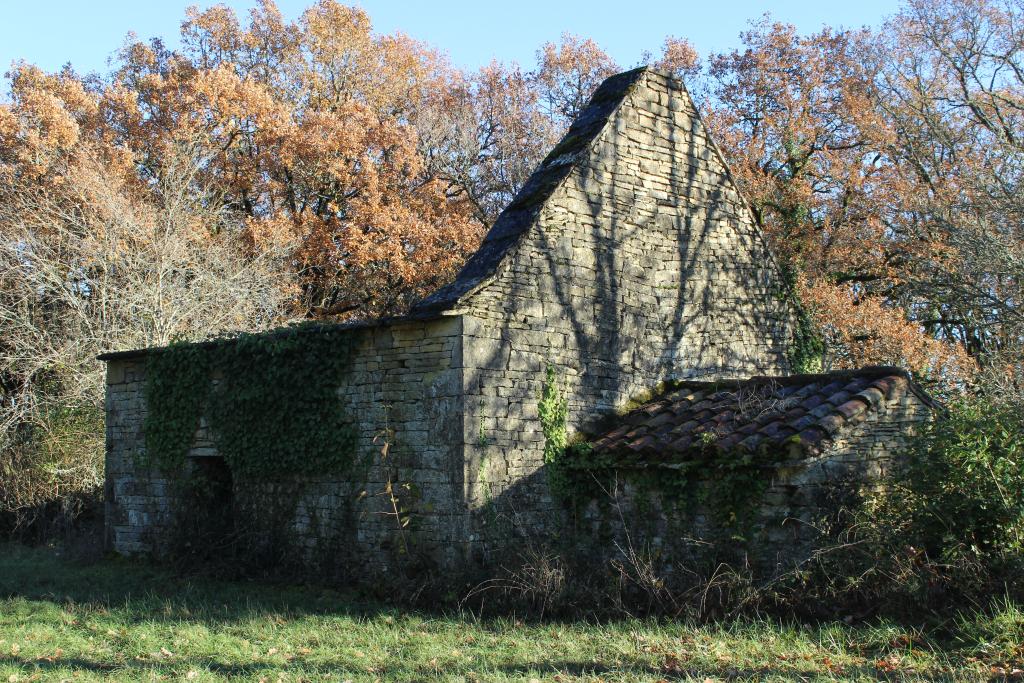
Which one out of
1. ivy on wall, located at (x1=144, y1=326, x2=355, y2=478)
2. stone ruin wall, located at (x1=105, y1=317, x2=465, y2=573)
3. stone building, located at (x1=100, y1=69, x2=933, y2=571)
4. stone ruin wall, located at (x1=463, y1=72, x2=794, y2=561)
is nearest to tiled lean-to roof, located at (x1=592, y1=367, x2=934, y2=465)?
stone building, located at (x1=100, y1=69, x2=933, y2=571)

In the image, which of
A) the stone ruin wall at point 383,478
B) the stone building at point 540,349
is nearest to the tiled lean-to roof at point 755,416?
the stone building at point 540,349

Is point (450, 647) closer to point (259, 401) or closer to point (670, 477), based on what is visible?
point (670, 477)

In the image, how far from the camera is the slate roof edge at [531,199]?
32.3 feet

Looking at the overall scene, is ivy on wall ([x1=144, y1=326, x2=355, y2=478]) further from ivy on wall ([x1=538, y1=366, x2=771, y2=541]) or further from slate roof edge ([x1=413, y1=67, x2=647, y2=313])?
ivy on wall ([x1=538, y1=366, x2=771, y2=541])

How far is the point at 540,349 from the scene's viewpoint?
1024 centimetres

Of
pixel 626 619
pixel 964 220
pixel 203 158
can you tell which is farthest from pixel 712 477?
pixel 203 158

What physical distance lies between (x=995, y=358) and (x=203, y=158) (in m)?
18.3

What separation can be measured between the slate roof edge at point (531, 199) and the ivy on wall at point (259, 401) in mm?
1650

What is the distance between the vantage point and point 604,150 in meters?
11.1

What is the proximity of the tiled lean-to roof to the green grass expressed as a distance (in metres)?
1.78

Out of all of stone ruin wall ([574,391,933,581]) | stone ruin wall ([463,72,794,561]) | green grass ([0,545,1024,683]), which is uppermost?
stone ruin wall ([463,72,794,561])

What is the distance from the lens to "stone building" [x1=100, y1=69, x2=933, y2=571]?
9750mm

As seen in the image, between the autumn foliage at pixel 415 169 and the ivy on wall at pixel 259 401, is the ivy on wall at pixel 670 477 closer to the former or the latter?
the ivy on wall at pixel 259 401

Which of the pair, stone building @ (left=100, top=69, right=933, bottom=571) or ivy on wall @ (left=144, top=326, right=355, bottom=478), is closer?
stone building @ (left=100, top=69, right=933, bottom=571)
